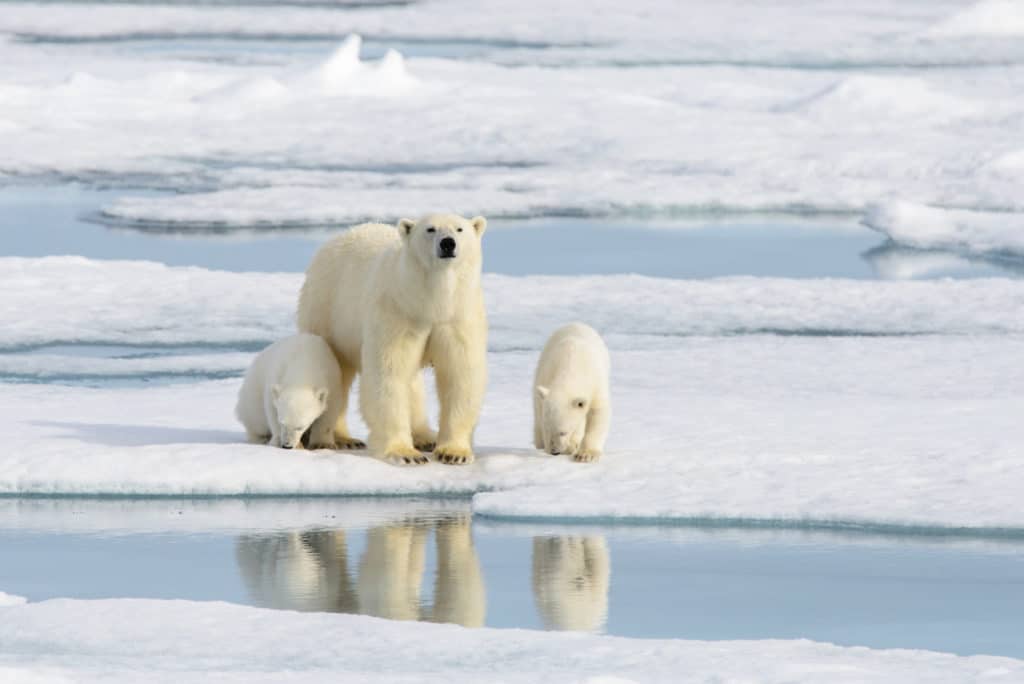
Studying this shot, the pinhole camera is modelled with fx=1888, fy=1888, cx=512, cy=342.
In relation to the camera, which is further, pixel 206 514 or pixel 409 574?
pixel 206 514

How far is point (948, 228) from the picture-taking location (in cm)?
1231

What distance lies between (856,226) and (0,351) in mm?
6590

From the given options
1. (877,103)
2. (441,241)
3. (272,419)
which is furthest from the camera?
(877,103)

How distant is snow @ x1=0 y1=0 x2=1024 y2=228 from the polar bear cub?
734 cm

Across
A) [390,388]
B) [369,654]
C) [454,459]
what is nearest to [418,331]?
[390,388]

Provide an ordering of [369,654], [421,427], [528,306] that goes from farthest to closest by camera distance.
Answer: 1. [528,306]
2. [421,427]
3. [369,654]

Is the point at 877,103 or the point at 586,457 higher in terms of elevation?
the point at 877,103

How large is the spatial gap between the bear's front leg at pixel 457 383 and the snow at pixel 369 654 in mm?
1526

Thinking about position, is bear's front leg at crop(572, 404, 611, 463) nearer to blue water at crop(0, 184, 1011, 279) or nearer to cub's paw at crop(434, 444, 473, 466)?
cub's paw at crop(434, 444, 473, 466)

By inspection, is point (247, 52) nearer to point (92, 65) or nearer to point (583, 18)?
point (92, 65)

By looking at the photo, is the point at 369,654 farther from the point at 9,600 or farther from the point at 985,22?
the point at 985,22

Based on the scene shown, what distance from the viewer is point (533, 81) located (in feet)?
64.8

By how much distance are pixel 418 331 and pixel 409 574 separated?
1.09 meters

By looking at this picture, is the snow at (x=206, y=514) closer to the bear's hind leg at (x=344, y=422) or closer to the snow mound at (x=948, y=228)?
the bear's hind leg at (x=344, y=422)
